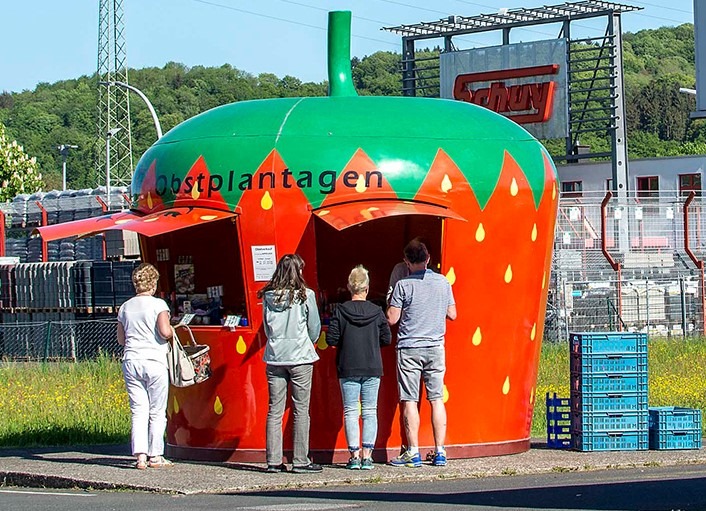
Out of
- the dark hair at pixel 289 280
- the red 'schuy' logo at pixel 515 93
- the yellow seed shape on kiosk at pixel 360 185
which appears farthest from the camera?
the red 'schuy' logo at pixel 515 93

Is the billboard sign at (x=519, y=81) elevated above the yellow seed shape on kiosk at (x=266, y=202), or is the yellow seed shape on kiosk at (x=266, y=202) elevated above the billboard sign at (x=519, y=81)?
the billboard sign at (x=519, y=81)

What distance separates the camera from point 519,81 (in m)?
49.4

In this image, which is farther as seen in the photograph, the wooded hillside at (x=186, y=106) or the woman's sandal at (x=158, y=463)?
the wooded hillside at (x=186, y=106)

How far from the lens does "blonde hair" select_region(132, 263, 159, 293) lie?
11.8 meters

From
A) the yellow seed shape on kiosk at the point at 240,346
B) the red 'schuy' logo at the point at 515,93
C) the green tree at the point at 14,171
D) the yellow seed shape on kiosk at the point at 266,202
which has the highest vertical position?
the red 'schuy' logo at the point at 515,93

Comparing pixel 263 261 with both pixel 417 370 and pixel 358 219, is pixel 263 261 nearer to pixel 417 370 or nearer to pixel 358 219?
pixel 358 219

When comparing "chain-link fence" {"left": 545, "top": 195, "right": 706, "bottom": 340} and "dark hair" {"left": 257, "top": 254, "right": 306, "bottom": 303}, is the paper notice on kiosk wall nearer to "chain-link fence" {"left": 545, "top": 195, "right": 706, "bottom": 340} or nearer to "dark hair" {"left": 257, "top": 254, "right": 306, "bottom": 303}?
"dark hair" {"left": 257, "top": 254, "right": 306, "bottom": 303}

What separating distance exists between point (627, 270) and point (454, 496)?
2039 cm

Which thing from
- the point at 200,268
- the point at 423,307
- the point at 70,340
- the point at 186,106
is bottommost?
the point at 70,340

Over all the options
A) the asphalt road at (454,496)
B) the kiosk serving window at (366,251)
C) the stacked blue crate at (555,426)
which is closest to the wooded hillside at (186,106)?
the kiosk serving window at (366,251)

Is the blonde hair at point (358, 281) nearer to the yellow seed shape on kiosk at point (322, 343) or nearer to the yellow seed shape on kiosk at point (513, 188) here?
the yellow seed shape on kiosk at point (322, 343)

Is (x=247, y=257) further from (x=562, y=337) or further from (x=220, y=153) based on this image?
(x=562, y=337)

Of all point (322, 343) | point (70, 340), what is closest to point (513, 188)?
point (322, 343)

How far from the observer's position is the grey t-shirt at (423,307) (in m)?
11.7
